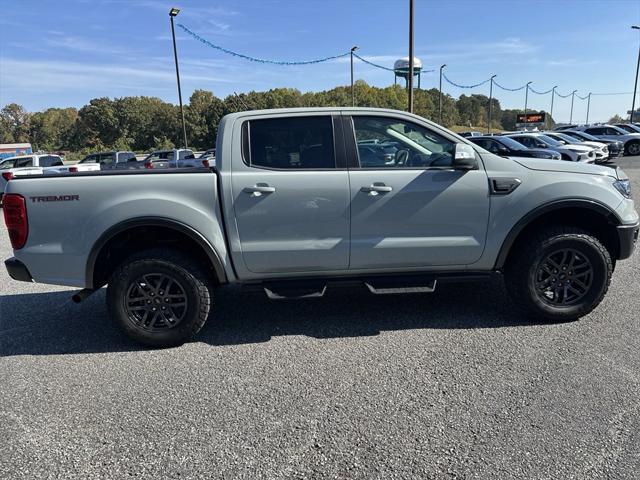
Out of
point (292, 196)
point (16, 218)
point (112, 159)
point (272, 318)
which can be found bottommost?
point (272, 318)

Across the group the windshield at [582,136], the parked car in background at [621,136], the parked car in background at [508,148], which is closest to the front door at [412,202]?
the parked car in background at [508,148]

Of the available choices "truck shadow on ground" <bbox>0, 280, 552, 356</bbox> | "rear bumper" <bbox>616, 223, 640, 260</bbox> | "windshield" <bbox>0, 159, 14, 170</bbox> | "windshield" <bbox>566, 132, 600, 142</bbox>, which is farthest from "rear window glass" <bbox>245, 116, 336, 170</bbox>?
"windshield" <bbox>566, 132, 600, 142</bbox>

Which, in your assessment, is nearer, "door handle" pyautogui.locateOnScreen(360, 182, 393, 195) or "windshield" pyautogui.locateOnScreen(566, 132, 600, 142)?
"door handle" pyautogui.locateOnScreen(360, 182, 393, 195)

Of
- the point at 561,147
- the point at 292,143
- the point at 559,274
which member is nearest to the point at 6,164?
the point at 292,143

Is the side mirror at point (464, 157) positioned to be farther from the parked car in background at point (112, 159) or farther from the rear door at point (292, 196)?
the parked car in background at point (112, 159)

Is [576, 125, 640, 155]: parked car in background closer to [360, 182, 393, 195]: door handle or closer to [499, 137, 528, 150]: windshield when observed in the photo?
[499, 137, 528, 150]: windshield

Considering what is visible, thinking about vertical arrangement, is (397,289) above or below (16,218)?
below

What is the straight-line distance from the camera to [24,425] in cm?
290

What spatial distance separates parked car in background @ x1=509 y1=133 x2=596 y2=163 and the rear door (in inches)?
614

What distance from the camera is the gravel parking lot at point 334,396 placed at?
2.48 metres

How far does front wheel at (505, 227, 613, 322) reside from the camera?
401 centimetres

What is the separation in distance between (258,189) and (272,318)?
4.50 ft

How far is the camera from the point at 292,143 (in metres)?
3.94

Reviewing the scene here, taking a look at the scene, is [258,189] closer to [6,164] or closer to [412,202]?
[412,202]
